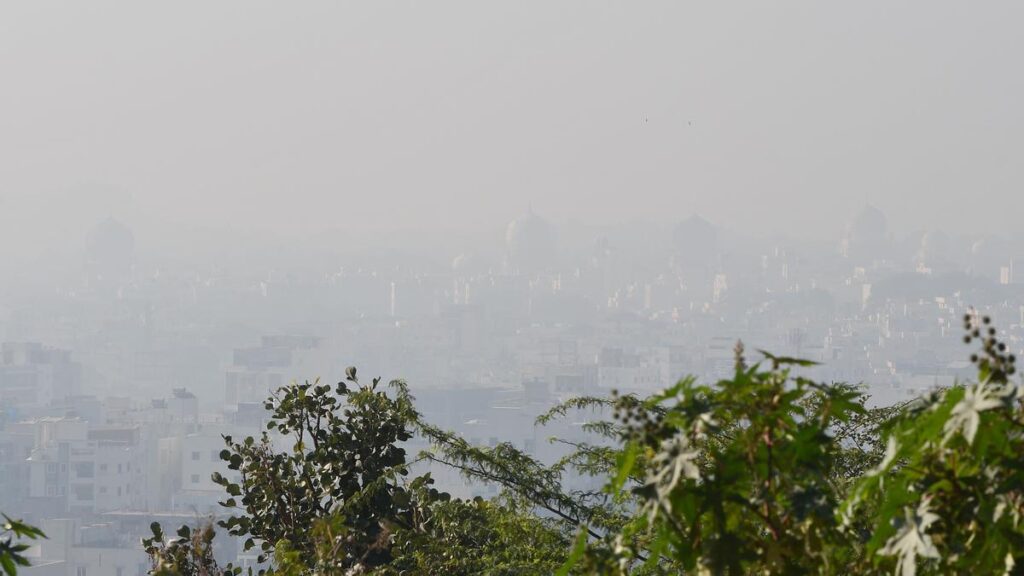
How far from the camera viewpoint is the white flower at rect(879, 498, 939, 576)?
851 mm

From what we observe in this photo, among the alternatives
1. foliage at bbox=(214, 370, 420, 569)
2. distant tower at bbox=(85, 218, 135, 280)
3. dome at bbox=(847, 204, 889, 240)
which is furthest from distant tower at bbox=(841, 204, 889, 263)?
foliage at bbox=(214, 370, 420, 569)

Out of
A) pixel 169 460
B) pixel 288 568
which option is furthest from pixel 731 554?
pixel 169 460

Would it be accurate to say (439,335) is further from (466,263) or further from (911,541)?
(911,541)

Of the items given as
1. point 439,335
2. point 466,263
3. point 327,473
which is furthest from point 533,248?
point 327,473

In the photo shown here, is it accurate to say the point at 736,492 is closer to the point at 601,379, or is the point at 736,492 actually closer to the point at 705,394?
the point at 705,394

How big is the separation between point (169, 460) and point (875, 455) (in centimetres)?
5829

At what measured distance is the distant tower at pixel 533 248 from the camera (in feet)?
413

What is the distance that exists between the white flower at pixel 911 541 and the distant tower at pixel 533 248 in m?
125

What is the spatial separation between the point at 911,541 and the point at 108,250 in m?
120

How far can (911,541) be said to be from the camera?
0.86 meters

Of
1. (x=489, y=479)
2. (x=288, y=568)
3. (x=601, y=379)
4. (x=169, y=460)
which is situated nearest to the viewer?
(x=288, y=568)

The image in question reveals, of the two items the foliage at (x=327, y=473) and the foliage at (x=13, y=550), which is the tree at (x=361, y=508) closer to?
the foliage at (x=327, y=473)

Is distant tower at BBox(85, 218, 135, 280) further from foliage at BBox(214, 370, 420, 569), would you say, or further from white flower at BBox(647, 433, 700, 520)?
white flower at BBox(647, 433, 700, 520)

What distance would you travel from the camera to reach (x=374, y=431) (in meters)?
3.09
